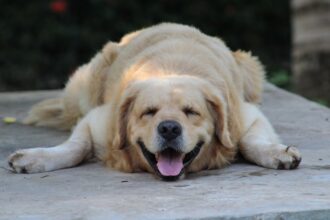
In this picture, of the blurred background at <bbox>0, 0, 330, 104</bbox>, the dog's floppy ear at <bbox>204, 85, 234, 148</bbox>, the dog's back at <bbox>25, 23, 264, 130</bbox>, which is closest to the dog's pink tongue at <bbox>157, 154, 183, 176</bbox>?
the dog's floppy ear at <bbox>204, 85, 234, 148</bbox>

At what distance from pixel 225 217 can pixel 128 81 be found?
1.70 meters

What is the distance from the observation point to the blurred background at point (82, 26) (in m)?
11.9

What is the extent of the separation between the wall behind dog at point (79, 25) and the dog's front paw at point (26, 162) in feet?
21.7

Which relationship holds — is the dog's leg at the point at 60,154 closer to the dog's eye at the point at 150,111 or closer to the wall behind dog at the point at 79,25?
the dog's eye at the point at 150,111

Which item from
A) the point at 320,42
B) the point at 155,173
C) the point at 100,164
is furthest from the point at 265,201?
the point at 320,42

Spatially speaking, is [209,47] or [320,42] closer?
[209,47]

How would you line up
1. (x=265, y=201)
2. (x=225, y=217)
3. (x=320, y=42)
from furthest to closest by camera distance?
(x=320, y=42)
(x=265, y=201)
(x=225, y=217)

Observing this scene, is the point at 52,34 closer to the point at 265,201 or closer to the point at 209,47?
the point at 209,47

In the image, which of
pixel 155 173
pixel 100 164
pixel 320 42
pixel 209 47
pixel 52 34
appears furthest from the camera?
pixel 52 34

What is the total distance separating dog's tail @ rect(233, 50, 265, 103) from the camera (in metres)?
6.54

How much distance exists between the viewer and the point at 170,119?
4.80m

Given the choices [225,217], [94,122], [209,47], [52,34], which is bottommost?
[225,217]

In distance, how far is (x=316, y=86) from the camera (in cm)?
917

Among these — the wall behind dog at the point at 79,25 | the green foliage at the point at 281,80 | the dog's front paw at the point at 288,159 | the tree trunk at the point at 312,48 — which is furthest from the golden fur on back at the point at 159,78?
the wall behind dog at the point at 79,25
